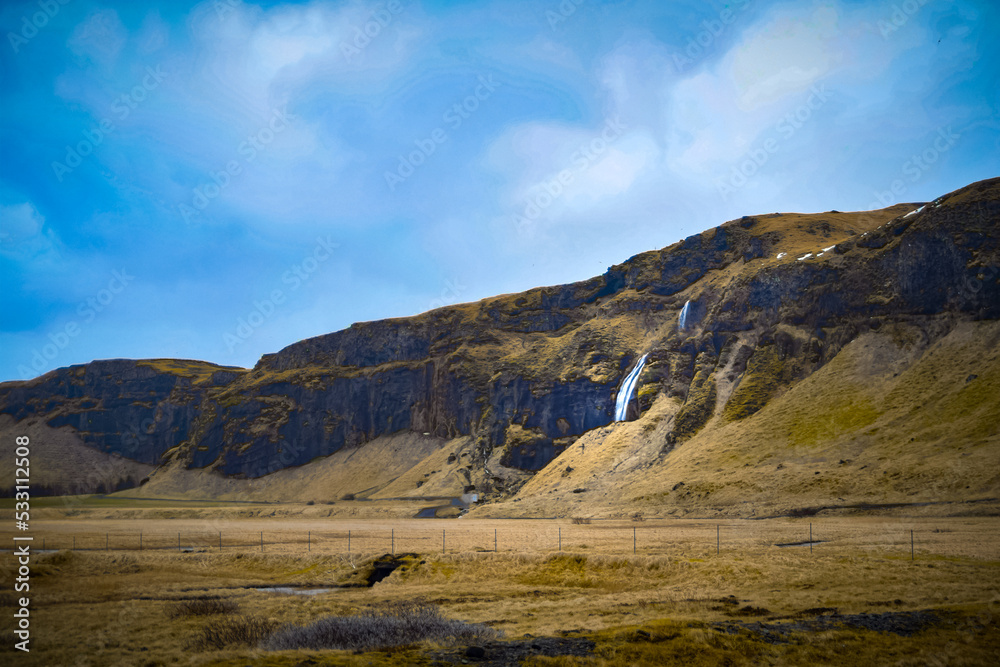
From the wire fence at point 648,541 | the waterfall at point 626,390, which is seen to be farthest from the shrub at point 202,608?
the waterfall at point 626,390

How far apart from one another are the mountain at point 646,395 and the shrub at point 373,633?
50034 millimetres

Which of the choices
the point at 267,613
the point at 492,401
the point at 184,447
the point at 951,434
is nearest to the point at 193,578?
the point at 267,613

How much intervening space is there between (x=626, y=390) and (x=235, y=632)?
9152cm

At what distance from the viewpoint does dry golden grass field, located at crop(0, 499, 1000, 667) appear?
14.9 metres

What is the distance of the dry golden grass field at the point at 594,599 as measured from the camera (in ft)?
49.0

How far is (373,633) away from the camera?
1680 centimetres

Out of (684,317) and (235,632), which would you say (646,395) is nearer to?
(684,317)

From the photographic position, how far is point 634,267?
132125 mm

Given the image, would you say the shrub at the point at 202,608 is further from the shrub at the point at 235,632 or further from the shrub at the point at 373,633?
the shrub at the point at 373,633

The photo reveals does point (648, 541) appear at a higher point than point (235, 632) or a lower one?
lower

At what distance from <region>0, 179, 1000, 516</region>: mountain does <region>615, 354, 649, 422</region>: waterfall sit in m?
1.76

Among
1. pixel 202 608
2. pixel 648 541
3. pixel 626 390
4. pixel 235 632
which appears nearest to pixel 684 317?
pixel 626 390

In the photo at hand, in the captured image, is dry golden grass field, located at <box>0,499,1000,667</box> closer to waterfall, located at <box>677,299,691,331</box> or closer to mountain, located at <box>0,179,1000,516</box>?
mountain, located at <box>0,179,1000,516</box>

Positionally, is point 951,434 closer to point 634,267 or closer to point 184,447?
point 634,267
